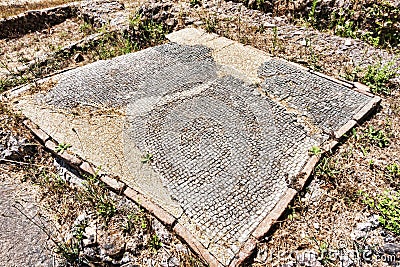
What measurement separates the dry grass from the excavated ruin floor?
15.3 ft

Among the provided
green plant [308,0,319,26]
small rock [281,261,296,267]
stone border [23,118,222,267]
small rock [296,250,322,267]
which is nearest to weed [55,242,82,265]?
stone border [23,118,222,267]

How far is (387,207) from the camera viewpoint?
9.16ft

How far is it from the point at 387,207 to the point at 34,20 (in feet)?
25.8

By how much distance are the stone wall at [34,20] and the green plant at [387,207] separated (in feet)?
24.6

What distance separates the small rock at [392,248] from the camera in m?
2.52

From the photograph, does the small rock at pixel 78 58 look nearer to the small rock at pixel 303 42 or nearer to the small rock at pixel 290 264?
the small rock at pixel 303 42

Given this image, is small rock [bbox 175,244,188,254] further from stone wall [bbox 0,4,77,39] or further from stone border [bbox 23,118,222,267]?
stone wall [bbox 0,4,77,39]

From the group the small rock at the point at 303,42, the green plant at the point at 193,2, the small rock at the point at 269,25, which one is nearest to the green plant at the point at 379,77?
the small rock at the point at 303,42

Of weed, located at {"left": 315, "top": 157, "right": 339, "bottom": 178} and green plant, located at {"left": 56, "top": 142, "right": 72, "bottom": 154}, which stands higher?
weed, located at {"left": 315, "top": 157, "right": 339, "bottom": 178}

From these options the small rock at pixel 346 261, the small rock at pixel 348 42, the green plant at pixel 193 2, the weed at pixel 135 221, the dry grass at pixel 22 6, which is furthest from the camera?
the dry grass at pixel 22 6

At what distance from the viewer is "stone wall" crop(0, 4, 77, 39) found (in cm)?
713

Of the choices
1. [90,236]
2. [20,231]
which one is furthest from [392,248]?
[20,231]

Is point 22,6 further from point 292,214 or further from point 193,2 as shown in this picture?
point 292,214

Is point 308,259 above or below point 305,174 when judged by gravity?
below
